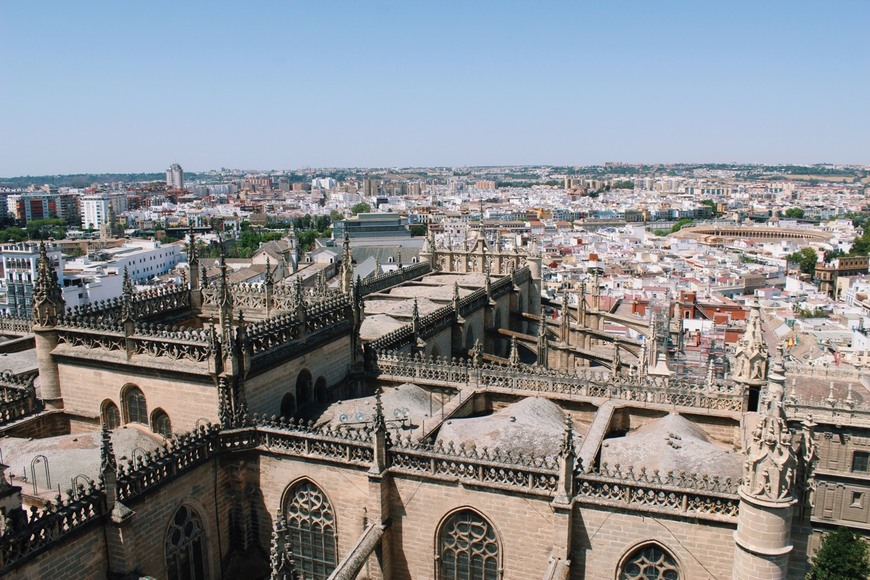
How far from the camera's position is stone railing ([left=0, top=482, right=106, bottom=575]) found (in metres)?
12.7

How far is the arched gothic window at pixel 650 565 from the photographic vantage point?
15688 mm

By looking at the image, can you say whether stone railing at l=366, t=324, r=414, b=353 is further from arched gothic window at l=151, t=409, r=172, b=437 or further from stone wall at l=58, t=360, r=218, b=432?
arched gothic window at l=151, t=409, r=172, b=437

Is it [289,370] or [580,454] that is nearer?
[580,454]

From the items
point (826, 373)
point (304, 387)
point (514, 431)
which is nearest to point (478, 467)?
point (514, 431)

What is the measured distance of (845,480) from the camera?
4084 centimetres

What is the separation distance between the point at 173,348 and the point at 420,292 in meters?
23.1

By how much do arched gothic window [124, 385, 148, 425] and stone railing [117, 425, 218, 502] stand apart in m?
2.51

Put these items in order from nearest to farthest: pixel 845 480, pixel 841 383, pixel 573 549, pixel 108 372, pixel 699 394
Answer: pixel 573 549 < pixel 108 372 < pixel 699 394 < pixel 845 480 < pixel 841 383

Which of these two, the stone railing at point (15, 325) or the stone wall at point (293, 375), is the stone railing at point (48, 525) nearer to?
the stone wall at point (293, 375)

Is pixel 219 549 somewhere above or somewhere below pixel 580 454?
below

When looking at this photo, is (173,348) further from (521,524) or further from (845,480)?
(845,480)

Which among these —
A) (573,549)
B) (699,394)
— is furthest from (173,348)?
(699,394)

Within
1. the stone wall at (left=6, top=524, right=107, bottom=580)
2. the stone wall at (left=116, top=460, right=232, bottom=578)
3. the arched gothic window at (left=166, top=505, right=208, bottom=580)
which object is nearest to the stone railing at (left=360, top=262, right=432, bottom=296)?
the stone wall at (left=116, top=460, right=232, bottom=578)

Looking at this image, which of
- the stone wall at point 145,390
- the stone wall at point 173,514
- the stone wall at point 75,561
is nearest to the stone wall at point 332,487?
the stone wall at point 173,514
